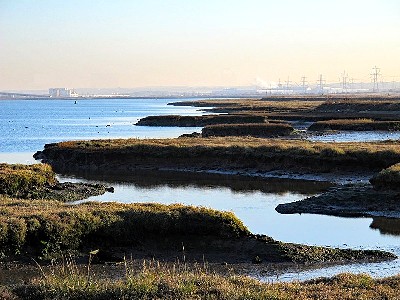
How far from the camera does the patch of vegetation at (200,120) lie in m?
113

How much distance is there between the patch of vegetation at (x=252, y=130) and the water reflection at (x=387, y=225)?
5142 centimetres

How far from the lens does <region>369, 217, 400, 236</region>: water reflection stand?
110ft

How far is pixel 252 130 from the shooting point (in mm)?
90625

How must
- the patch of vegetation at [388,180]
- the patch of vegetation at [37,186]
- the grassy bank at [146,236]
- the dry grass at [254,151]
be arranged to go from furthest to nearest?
the dry grass at [254,151] → the patch of vegetation at [37,186] → the patch of vegetation at [388,180] → the grassy bank at [146,236]

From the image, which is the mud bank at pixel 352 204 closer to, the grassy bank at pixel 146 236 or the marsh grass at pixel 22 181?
the grassy bank at pixel 146 236

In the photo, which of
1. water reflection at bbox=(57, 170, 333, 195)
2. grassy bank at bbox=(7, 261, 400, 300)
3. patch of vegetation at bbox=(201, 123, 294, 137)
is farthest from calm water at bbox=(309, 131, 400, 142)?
grassy bank at bbox=(7, 261, 400, 300)

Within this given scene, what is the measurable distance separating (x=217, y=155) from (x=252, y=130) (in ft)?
94.4

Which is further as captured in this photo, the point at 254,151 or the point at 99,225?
the point at 254,151

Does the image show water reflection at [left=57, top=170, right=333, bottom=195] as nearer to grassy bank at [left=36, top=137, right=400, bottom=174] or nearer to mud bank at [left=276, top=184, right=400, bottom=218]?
grassy bank at [left=36, top=137, right=400, bottom=174]

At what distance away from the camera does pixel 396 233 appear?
33.2 meters

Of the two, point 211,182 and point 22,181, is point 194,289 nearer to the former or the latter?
point 22,181

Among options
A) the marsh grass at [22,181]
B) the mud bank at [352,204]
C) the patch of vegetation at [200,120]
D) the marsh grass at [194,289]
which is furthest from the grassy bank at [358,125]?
the marsh grass at [194,289]

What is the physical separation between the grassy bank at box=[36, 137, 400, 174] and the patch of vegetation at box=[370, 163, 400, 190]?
1091 cm

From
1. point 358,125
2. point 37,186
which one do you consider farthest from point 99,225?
point 358,125
